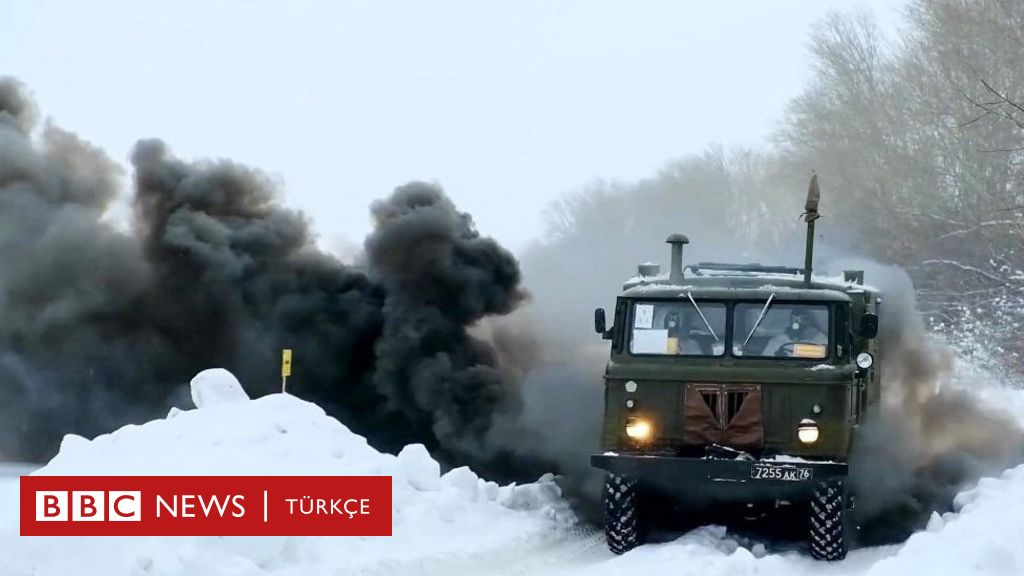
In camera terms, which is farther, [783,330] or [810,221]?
[810,221]

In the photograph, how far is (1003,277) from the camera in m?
29.0

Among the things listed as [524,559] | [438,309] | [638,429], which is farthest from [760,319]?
[438,309]

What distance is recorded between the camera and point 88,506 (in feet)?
33.3

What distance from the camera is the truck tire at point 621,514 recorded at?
12180mm

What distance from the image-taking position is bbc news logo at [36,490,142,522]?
9.84m

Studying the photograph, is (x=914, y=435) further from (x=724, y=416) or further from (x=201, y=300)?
(x=201, y=300)

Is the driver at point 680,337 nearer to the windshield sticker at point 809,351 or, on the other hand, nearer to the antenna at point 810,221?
the windshield sticker at point 809,351

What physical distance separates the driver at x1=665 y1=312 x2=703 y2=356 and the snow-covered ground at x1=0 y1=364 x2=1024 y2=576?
1674 millimetres

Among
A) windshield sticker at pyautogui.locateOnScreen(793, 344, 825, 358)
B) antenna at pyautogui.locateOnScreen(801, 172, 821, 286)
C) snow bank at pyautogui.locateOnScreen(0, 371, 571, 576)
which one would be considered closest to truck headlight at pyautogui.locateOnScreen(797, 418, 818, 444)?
windshield sticker at pyautogui.locateOnScreen(793, 344, 825, 358)

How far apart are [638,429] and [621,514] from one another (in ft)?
2.52

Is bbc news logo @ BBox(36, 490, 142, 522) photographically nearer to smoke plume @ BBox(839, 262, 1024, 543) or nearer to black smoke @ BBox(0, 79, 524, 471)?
smoke plume @ BBox(839, 262, 1024, 543)

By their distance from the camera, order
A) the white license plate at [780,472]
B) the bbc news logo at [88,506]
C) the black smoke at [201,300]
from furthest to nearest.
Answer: the black smoke at [201,300] → the white license plate at [780,472] → the bbc news logo at [88,506]

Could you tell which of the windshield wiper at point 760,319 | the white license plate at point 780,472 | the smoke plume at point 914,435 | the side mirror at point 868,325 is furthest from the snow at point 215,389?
the smoke plume at point 914,435

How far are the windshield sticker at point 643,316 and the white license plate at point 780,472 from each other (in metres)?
1.76
